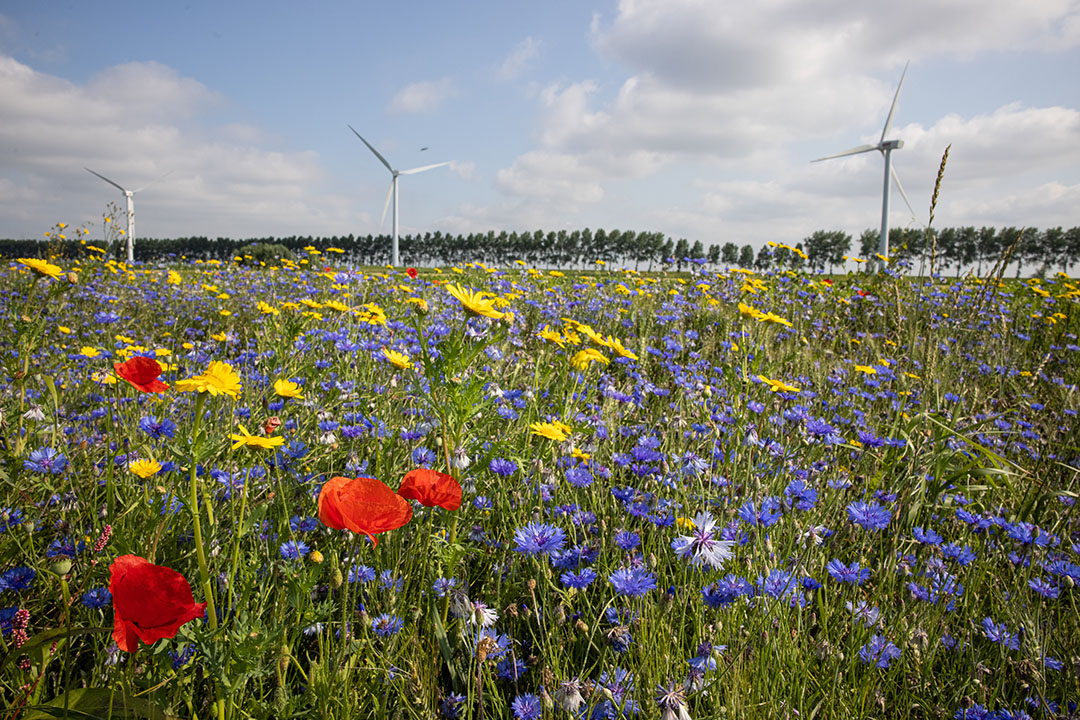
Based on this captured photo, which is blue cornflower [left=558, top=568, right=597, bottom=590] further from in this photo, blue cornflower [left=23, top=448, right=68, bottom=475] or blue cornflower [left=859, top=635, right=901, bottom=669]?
blue cornflower [left=23, top=448, right=68, bottom=475]

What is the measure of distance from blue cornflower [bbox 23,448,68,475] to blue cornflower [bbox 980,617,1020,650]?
109 inches

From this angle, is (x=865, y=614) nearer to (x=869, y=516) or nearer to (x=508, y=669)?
(x=869, y=516)

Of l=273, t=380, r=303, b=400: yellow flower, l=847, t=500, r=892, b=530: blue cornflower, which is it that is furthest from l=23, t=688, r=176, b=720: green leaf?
l=847, t=500, r=892, b=530: blue cornflower

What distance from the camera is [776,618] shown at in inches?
56.7

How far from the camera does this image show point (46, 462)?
5.58 feet

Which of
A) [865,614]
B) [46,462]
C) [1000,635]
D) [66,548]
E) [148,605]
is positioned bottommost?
[1000,635]

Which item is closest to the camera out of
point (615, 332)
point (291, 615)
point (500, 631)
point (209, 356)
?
point (291, 615)

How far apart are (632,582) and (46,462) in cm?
A: 187

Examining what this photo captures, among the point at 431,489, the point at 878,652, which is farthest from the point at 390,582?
the point at 878,652

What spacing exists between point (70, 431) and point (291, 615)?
5.55 ft

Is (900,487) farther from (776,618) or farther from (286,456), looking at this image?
(286,456)

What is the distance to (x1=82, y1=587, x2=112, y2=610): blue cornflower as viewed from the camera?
1.23 meters

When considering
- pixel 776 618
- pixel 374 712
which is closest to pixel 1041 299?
pixel 776 618

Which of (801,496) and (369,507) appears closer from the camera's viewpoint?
(369,507)
